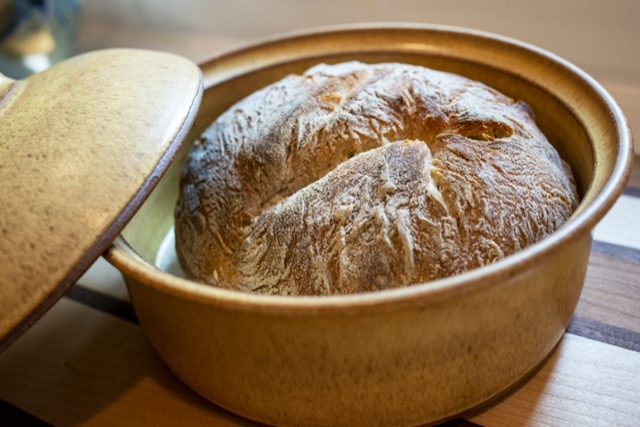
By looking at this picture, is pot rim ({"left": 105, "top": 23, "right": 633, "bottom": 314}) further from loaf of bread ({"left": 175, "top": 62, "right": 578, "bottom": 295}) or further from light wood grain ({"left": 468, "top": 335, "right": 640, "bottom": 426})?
light wood grain ({"left": 468, "top": 335, "right": 640, "bottom": 426})

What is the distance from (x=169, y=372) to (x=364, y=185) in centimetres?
44

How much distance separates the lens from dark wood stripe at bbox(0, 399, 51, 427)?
0.92 m

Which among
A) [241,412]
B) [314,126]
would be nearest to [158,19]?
[314,126]

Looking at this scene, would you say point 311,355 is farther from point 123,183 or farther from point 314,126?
point 314,126

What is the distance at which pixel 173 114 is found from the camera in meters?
0.88

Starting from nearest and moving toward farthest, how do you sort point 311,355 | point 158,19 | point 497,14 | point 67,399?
point 311,355, point 67,399, point 497,14, point 158,19

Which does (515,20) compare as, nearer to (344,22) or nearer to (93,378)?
(344,22)

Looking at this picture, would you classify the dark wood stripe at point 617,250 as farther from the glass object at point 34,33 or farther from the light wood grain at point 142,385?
the glass object at point 34,33

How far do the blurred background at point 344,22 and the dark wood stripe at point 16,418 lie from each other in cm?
116

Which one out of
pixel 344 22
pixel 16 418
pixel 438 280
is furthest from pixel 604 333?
pixel 344 22

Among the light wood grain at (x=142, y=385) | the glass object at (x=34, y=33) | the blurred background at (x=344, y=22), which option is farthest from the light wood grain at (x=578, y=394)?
the glass object at (x=34, y=33)

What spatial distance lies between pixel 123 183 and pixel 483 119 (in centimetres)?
56

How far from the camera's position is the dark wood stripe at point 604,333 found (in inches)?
36.3

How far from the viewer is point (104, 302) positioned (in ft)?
3.73
